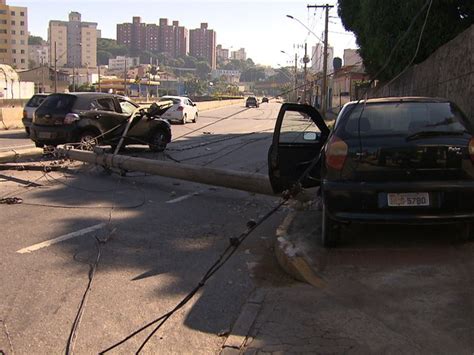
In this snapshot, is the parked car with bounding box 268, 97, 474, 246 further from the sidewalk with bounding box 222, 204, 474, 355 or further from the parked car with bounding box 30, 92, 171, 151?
the parked car with bounding box 30, 92, 171, 151

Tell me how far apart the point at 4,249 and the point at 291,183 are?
11.8 ft

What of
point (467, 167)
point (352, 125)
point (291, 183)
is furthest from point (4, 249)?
point (467, 167)

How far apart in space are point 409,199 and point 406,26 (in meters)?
10.5

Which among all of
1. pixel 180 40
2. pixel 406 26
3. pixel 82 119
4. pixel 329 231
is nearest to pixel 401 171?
pixel 329 231

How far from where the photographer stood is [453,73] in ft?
34.8

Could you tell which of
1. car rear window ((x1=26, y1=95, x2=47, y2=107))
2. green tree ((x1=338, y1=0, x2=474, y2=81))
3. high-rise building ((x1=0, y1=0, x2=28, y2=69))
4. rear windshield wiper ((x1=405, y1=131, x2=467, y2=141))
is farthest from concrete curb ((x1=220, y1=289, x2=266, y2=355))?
high-rise building ((x1=0, y1=0, x2=28, y2=69))

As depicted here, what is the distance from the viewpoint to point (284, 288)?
203 inches

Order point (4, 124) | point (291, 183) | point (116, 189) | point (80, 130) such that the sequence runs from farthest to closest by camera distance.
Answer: point (4, 124) → point (80, 130) → point (116, 189) → point (291, 183)

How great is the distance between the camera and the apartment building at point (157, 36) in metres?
193

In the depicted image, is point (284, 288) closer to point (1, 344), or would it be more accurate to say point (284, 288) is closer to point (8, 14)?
point (1, 344)

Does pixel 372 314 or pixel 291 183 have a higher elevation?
pixel 291 183

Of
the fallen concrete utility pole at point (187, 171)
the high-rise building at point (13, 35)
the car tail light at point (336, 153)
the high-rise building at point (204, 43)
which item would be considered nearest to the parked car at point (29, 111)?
the fallen concrete utility pole at point (187, 171)

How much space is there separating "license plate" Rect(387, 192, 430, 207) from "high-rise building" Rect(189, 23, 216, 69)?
194540mm

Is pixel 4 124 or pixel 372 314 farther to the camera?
pixel 4 124
